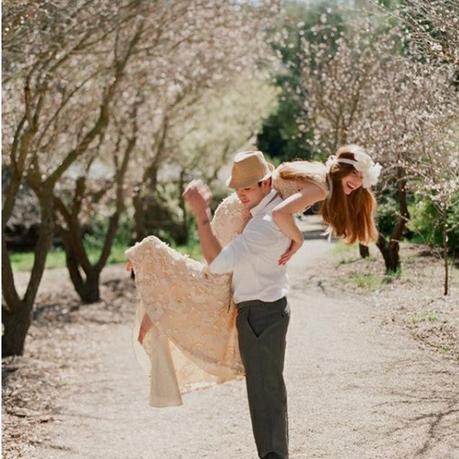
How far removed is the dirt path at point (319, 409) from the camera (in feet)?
16.4

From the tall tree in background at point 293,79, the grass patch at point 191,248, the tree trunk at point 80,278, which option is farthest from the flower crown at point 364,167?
the grass patch at point 191,248

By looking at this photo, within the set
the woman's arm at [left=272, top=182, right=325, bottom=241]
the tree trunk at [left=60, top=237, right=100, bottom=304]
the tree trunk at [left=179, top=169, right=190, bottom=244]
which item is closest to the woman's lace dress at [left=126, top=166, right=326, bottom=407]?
the woman's arm at [left=272, top=182, right=325, bottom=241]

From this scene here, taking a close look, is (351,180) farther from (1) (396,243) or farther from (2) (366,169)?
(1) (396,243)

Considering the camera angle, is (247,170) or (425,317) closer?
(247,170)

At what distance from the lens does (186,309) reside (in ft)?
13.0

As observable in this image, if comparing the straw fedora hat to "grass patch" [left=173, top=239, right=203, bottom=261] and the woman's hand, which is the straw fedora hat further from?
"grass patch" [left=173, top=239, right=203, bottom=261]

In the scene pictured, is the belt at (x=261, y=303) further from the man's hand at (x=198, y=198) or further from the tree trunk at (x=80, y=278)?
the tree trunk at (x=80, y=278)

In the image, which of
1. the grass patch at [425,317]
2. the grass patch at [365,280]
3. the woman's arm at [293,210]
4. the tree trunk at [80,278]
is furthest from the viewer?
the tree trunk at [80,278]

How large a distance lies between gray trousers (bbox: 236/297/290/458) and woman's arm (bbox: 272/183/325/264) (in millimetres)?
243

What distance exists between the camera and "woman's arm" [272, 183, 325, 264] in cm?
355

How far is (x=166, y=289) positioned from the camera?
12.9 feet

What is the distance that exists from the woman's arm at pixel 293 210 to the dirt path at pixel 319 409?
1.63 meters

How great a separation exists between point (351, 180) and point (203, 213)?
69 centimetres

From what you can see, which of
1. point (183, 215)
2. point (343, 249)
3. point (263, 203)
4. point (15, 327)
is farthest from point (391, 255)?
point (183, 215)
